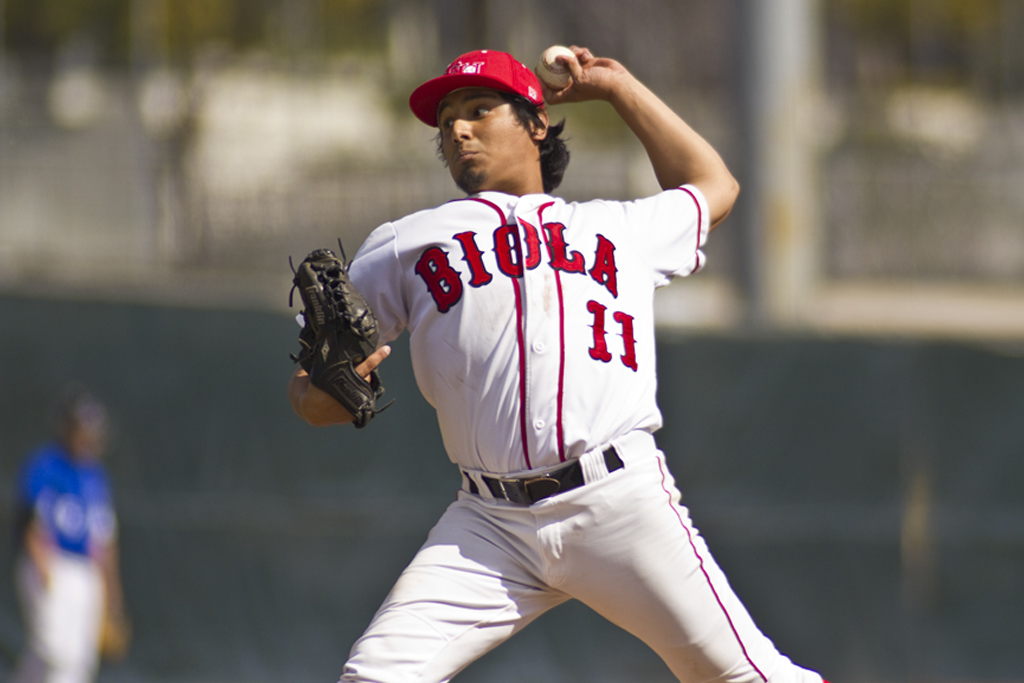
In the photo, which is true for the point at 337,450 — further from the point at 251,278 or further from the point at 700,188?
the point at 251,278

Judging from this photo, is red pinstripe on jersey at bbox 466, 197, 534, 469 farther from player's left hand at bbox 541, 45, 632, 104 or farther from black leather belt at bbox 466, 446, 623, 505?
player's left hand at bbox 541, 45, 632, 104

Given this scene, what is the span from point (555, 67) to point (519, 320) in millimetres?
748

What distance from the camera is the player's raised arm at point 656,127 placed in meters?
3.26

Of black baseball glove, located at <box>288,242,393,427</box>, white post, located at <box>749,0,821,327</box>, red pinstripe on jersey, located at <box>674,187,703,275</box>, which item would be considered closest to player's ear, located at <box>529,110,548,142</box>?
red pinstripe on jersey, located at <box>674,187,703,275</box>

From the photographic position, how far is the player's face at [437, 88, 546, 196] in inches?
122

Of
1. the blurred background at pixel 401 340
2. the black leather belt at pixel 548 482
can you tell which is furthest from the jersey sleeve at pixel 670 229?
the blurred background at pixel 401 340

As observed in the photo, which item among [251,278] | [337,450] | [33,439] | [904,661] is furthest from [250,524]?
[251,278]

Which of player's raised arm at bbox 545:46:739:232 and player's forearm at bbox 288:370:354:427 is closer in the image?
player's forearm at bbox 288:370:354:427

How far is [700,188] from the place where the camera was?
10.8ft

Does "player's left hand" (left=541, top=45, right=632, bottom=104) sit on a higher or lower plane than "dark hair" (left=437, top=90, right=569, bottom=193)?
higher

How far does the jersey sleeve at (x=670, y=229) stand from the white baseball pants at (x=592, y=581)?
0.49 m

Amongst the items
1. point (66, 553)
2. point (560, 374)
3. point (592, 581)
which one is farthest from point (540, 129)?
point (66, 553)

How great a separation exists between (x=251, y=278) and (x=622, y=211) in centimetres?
972

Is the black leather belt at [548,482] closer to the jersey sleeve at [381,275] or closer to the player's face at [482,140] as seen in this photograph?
the jersey sleeve at [381,275]
